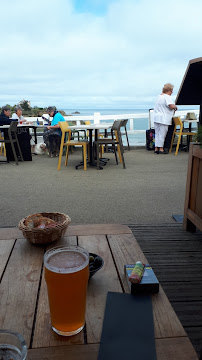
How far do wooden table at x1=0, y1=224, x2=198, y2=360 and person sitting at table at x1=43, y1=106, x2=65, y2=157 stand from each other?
6588 millimetres

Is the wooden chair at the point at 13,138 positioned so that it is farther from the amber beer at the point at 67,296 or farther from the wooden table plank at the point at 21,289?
the amber beer at the point at 67,296

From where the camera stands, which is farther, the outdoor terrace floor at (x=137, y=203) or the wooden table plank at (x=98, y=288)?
the outdoor terrace floor at (x=137, y=203)

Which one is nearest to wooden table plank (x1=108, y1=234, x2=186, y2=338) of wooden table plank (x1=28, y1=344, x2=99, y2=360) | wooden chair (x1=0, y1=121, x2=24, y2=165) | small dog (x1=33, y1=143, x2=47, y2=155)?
wooden table plank (x1=28, y1=344, x2=99, y2=360)

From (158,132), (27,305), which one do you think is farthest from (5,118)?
(27,305)

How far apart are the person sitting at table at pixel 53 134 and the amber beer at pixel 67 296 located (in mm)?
7045

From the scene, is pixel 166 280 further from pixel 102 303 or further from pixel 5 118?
pixel 5 118

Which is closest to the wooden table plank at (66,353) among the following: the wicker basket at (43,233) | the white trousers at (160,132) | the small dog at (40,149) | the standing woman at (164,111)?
the wicker basket at (43,233)

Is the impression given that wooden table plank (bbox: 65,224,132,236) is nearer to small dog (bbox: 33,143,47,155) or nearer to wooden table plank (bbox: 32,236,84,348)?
wooden table plank (bbox: 32,236,84,348)

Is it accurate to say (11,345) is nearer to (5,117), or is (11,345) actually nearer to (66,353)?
(66,353)

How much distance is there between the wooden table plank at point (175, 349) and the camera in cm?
62

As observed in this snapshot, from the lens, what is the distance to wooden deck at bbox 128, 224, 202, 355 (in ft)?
5.07

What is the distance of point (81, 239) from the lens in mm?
1242

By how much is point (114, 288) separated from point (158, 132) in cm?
734

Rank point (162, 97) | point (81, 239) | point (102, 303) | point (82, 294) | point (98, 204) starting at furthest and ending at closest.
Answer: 1. point (162, 97)
2. point (98, 204)
3. point (81, 239)
4. point (102, 303)
5. point (82, 294)
